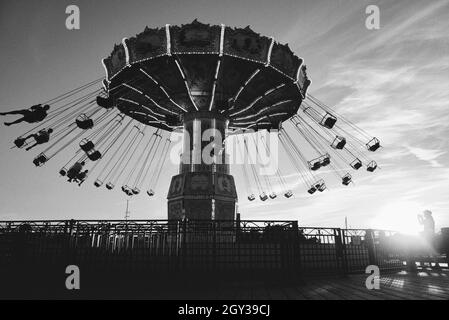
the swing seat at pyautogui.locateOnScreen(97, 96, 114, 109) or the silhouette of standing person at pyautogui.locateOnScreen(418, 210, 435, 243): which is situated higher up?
the swing seat at pyautogui.locateOnScreen(97, 96, 114, 109)

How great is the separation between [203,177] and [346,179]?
936 cm

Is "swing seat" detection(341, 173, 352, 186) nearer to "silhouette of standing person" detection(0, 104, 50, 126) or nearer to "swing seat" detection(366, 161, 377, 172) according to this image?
"swing seat" detection(366, 161, 377, 172)

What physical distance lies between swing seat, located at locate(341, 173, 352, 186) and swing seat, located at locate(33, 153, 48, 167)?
16.8m

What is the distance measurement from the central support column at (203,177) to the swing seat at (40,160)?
6446 mm

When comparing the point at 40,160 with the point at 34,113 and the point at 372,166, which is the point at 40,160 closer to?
the point at 34,113

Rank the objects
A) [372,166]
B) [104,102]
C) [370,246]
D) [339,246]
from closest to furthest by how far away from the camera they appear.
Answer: [339,246] → [370,246] → [104,102] → [372,166]

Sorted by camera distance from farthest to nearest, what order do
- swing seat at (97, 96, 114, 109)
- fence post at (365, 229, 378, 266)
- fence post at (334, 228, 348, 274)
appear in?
swing seat at (97, 96, 114, 109), fence post at (365, 229, 378, 266), fence post at (334, 228, 348, 274)

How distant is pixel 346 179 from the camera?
17844mm

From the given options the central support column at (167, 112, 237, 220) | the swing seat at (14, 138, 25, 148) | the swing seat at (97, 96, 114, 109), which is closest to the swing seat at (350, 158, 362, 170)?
the central support column at (167, 112, 237, 220)

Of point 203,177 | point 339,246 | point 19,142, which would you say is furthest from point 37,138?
point 339,246

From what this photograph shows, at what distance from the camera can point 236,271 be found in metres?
6.91

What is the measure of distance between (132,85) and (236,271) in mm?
11511

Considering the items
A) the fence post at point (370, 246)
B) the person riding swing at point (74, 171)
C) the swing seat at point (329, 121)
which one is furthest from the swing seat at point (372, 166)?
the person riding swing at point (74, 171)

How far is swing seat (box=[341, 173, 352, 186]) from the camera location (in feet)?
58.2
